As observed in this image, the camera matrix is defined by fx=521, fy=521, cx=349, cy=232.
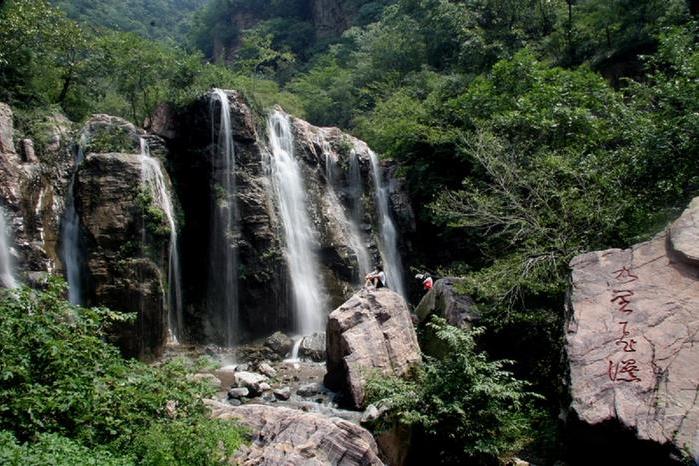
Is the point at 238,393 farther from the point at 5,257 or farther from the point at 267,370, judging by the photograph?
the point at 5,257

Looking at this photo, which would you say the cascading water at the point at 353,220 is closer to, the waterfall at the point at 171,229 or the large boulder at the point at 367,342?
the waterfall at the point at 171,229

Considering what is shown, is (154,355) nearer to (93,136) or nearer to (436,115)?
(93,136)

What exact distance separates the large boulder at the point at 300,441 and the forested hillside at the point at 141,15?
107ft

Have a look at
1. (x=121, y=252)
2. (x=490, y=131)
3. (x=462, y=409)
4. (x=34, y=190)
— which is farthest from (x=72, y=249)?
(x=490, y=131)

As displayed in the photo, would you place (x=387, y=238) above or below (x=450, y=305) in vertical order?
above

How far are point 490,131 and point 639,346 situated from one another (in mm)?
8617

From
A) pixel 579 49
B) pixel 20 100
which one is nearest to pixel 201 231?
pixel 20 100

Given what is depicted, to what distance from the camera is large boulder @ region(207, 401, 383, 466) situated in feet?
17.7

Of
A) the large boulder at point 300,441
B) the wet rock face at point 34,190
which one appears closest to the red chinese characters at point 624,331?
the large boulder at point 300,441

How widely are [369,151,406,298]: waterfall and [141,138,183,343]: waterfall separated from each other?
7005 mm

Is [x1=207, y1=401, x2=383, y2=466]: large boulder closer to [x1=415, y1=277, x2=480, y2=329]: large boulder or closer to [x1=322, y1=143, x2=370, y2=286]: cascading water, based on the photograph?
[x1=415, y1=277, x2=480, y2=329]: large boulder

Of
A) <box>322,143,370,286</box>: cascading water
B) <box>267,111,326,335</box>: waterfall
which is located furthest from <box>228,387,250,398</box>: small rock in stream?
<box>322,143,370,286</box>: cascading water

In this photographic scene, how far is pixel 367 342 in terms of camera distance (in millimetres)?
9664

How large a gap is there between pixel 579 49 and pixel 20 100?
783 inches
